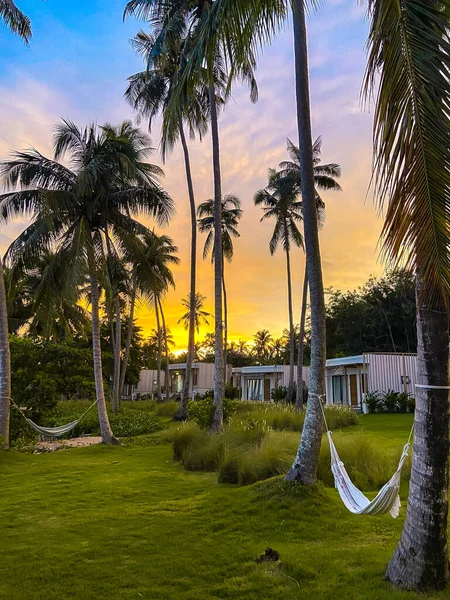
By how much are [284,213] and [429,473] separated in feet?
61.9

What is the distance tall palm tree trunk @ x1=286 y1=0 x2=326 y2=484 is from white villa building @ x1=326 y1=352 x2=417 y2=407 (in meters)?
15.2

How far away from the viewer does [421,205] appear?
8.18ft

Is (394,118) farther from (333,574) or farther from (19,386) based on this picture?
(19,386)

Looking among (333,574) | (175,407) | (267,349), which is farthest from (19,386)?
(267,349)

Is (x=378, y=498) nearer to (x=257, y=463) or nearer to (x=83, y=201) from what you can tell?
(x=257, y=463)

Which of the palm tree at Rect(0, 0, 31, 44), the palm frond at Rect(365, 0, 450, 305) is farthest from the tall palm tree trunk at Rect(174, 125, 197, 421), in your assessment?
the palm frond at Rect(365, 0, 450, 305)

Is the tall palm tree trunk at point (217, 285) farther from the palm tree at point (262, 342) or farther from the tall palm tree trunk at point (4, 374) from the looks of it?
the palm tree at point (262, 342)

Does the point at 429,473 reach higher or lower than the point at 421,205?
lower

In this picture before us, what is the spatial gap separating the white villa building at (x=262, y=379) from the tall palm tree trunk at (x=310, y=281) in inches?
837

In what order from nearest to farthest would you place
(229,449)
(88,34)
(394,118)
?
(394,118)
(229,449)
(88,34)

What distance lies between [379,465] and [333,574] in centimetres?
351

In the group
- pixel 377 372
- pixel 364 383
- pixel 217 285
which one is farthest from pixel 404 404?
pixel 217 285

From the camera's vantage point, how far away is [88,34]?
8727mm

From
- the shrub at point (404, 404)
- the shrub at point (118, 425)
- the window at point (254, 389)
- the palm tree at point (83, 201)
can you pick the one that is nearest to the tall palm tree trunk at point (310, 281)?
the palm tree at point (83, 201)
